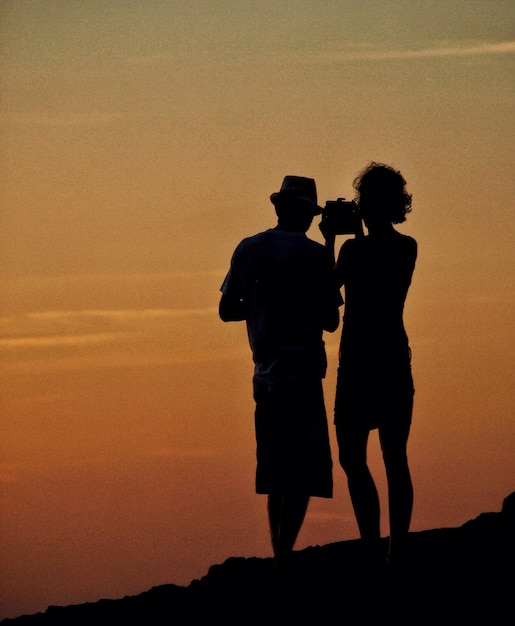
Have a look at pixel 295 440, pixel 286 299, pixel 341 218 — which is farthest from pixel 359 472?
pixel 341 218

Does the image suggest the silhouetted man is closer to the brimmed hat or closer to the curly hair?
the brimmed hat

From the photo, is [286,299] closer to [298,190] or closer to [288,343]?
[288,343]

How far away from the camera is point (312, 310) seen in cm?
651

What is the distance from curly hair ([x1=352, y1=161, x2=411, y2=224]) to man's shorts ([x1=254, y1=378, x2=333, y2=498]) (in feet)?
4.01

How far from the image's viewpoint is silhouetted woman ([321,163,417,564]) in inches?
262

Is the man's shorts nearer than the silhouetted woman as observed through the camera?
Yes

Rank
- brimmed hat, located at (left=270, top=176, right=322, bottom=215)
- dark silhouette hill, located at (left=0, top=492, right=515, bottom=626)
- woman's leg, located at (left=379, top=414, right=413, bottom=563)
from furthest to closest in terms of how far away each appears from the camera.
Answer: woman's leg, located at (left=379, top=414, right=413, bottom=563) → dark silhouette hill, located at (left=0, top=492, right=515, bottom=626) → brimmed hat, located at (left=270, top=176, right=322, bottom=215)

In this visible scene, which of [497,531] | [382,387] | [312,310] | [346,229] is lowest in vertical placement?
[497,531]

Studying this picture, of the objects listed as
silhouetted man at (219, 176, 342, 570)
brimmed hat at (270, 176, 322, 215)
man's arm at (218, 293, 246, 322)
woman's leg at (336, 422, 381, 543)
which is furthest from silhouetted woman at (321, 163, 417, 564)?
man's arm at (218, 293, 246, 322)

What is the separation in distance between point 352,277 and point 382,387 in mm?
716

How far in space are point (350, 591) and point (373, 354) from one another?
5.57 ft

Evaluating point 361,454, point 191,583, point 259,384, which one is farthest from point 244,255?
point 191,583

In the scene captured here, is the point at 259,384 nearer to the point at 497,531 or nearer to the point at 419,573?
the point at 419,573

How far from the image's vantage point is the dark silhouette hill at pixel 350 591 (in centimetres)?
667
